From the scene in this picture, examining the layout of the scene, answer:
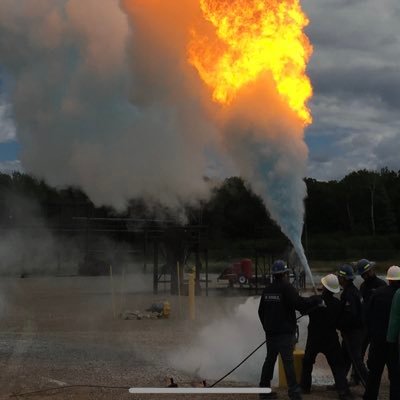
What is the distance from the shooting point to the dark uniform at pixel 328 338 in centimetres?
955

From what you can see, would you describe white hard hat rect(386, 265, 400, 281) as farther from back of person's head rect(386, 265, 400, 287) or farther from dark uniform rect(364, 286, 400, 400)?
dark uniform rect(364, 286, 400, 400)

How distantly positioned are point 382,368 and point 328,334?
126cm

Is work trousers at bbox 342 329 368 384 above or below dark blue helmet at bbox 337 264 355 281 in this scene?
below

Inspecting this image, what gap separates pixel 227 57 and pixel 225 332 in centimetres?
677

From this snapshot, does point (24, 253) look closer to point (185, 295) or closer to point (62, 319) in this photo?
point (185, 295)

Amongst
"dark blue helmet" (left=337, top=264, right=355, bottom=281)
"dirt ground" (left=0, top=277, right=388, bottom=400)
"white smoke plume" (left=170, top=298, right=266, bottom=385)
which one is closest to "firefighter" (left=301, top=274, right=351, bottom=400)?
"dark blue helmet" (left=337, top=264, right=355, bottom=281)

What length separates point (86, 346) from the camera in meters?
15.1

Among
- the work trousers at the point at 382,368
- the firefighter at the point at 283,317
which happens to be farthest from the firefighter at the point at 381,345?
the firefighter at the point at 283,317

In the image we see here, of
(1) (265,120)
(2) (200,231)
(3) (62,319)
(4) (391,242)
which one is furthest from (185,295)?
(4) (391,242)

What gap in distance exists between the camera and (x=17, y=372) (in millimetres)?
11766

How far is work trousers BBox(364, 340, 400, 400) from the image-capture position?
8477 millimetres

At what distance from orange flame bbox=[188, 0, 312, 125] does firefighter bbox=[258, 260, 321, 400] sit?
5.91m

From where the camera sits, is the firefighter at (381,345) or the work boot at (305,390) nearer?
the firefighter at (381,345)

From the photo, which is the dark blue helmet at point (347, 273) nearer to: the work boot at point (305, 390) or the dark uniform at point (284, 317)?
the dark uniform at point (284, 317)
